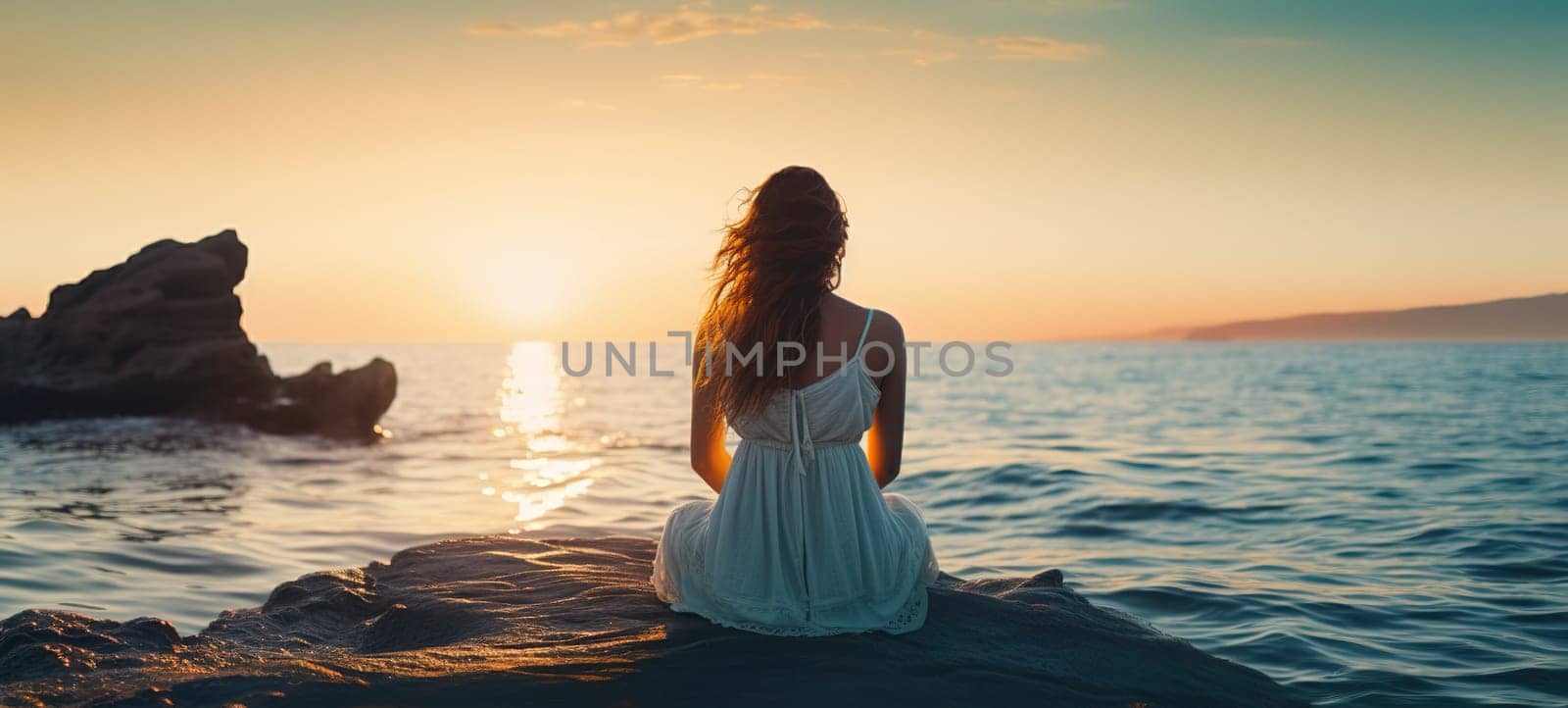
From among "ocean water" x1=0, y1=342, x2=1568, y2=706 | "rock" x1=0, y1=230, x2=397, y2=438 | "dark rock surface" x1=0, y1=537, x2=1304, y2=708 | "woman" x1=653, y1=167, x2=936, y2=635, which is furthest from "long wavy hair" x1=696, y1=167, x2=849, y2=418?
"rock" x1=0, y1=230, x2=397, y2=438

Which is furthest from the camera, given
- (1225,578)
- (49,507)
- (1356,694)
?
(49,507)

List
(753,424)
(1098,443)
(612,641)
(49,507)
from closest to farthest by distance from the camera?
1. (612,641)
2. (753,424)
3. (49,507)
4. (1098,443)

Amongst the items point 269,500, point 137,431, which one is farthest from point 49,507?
point 137,431

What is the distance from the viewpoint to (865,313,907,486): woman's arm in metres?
4.77

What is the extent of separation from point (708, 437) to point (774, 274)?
0.98m

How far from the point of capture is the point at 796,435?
479 centimetres

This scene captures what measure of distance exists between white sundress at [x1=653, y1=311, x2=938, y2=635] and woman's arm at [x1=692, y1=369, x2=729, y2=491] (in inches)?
8.0

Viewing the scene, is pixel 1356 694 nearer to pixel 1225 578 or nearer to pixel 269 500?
pixel 1225 578

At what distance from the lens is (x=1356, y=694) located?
20.1 ft

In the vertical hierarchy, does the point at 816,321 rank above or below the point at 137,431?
above

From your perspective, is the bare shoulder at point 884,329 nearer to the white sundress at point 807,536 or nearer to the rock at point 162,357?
the white sundress at point 807,536

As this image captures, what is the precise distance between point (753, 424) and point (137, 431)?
914 inches

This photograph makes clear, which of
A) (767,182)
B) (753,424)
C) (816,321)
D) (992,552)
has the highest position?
(767,182)

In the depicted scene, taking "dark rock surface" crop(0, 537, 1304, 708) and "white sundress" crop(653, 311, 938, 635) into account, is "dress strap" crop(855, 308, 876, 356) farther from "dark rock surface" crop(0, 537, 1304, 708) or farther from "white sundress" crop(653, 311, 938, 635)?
"dark rock surface" crop(0, 537, 1304, 708)
